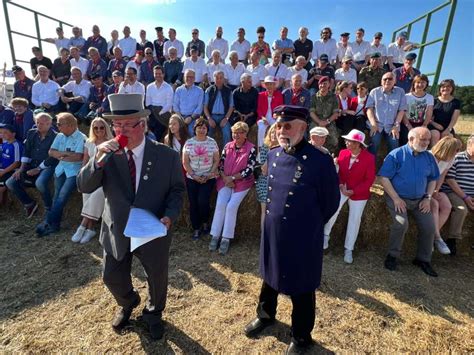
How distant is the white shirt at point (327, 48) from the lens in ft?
31.6

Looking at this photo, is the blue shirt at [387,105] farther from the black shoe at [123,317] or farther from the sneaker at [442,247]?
the black shoe at [123,317]

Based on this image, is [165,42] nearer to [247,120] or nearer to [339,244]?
[247,120]

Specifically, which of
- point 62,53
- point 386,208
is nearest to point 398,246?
point 386,208

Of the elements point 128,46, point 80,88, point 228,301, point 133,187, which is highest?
point 128,46

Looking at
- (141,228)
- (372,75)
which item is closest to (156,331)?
(141,228)

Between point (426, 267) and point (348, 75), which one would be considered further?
point (348, 75)

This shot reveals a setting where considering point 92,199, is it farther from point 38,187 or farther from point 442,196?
point 442,196

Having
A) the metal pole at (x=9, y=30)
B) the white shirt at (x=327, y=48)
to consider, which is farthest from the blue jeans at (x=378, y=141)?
the metal pole at (x=9, y=30)

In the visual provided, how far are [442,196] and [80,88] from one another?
376 inches

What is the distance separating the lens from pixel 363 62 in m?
9.58

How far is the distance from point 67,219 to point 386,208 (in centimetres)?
631

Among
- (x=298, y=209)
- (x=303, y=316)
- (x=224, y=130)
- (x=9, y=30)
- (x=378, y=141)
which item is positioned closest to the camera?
(x=298, y=209)

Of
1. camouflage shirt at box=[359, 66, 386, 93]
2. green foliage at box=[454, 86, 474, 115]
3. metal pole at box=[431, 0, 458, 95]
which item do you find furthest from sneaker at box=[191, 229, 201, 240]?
green foliage at box=[454, 86, 474, 115]

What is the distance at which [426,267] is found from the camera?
4461 mm
